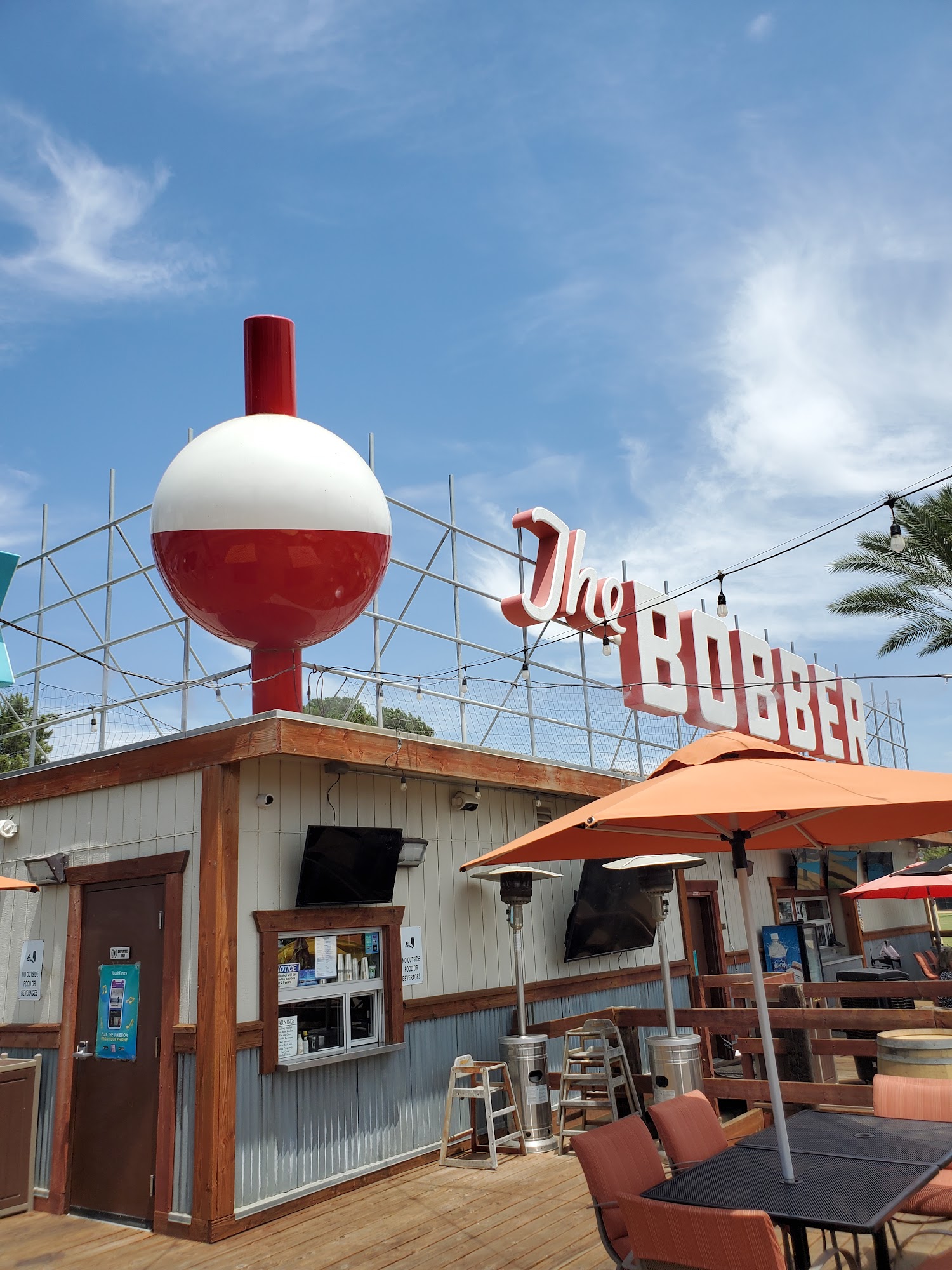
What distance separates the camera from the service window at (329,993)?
24.2 ft

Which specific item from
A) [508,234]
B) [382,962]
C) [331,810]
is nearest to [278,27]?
[508,234]

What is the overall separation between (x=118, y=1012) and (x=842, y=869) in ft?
46.3

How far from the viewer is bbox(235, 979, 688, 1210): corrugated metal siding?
6887 mm

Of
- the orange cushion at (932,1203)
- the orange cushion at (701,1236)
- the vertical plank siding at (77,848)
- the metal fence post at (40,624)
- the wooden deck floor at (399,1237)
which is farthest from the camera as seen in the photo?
the metal fence post at (40,624)

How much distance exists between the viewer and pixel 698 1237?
134 inches

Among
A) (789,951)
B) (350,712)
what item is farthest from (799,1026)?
(789,951)

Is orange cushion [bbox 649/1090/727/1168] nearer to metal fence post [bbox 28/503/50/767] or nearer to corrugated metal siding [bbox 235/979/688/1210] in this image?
corrugated metal siding [bbox 235/979/688/1210]

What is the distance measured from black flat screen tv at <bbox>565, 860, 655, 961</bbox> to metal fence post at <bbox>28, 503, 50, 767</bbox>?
223 inches

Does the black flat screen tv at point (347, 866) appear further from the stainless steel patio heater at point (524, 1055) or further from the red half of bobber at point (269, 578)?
the red half of bobber at point (269, 578)

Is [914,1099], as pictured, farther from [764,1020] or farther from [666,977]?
[666,977]

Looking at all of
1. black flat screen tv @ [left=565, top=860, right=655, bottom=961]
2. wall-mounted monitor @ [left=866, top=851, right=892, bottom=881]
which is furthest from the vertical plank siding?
wall-mounted monitor @ [left=866, top=851, right=892, bottom=881]

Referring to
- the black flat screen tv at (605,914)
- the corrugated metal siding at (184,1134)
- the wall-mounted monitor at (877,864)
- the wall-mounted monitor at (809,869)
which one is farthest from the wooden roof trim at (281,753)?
the wall-mounted monitor at (877,864)

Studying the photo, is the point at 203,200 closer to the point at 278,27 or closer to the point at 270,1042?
the point at 278,27

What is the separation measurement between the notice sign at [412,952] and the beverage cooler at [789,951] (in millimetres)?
7711
